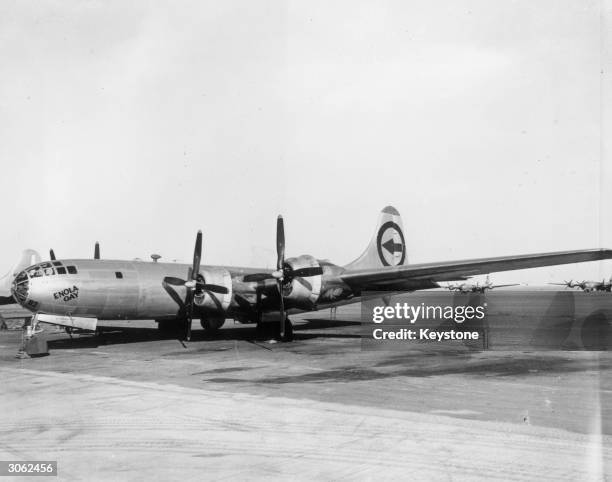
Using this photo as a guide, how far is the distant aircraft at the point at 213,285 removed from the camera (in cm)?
2222

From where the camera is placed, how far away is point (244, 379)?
15.1 metres

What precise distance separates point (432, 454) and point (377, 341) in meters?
17.0

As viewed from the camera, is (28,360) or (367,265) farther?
(367,265)

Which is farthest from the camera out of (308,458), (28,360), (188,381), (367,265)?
(367,265)

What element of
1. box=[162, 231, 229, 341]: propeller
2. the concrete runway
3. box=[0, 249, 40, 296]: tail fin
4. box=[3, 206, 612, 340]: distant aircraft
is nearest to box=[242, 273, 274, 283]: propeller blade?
box=[3, 206, 612, 340]: distant aircraft

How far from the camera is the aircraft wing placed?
21.7m

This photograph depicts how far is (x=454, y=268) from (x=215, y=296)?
9.70 metres

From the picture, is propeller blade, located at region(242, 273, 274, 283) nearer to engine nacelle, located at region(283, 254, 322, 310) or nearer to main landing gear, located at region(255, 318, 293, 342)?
engine nacelle, located at region(283, 254, 322, 310)

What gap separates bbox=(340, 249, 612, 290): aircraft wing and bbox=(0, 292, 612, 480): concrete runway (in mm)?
3839

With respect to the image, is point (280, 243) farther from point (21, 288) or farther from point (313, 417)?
point (313, 417)

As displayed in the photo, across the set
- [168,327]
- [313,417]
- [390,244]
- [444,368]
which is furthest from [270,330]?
[313,417]

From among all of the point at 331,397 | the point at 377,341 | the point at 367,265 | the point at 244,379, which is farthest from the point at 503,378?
the point at 367,265

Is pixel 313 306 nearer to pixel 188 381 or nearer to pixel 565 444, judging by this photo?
pixel 188 381

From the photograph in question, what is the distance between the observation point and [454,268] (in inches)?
910
